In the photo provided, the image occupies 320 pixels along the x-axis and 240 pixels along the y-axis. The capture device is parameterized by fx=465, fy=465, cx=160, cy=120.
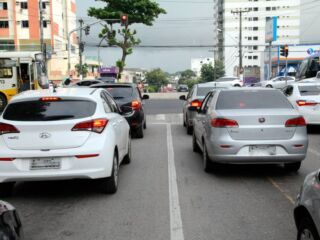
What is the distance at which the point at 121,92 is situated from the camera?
13055 mm

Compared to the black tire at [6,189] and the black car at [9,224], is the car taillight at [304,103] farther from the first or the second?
the black car at [9,224]

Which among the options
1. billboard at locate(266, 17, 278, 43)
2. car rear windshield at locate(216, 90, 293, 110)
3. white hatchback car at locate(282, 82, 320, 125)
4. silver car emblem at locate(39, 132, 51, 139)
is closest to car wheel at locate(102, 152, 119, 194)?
silver car emblem at locate(39, 132, 51, 139)

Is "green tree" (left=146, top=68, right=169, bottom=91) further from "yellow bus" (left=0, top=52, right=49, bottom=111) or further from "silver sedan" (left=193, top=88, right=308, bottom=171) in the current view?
"silver sedan" (left=193, top=88, right=308, bottom=171)

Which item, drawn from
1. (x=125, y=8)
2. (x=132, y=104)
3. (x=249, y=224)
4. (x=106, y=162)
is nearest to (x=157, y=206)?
(x=106, y=162)

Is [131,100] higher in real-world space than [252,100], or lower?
lower

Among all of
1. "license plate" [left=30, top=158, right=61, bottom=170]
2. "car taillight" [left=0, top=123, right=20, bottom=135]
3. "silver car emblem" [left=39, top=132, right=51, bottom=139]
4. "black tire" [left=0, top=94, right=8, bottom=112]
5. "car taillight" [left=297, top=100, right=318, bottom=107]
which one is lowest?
"black tire" [left=0, top=94, right=8, bottom=112]

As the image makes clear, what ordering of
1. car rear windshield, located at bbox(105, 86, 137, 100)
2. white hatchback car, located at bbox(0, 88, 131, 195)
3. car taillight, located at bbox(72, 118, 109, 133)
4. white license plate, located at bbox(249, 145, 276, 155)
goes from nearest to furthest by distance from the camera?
white hatchback car, located at bbox(0, 88, 131, 195)
car taillight, located at bbox(72, 118, 109, 133)
white license plate, located at bbox(249, 145, 276, 155)
car rear windshield, located at bbox(105, 86, 137, 100)

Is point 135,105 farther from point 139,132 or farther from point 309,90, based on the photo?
point 309,90

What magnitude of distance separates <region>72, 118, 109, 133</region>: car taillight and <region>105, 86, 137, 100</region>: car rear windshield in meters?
6.40

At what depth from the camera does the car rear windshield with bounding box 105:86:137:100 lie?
13.0 meters

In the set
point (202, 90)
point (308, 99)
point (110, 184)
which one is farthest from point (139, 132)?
point (110, 184)

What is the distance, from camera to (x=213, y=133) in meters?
7.71

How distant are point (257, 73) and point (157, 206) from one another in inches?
2756

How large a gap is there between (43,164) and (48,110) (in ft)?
2.55
